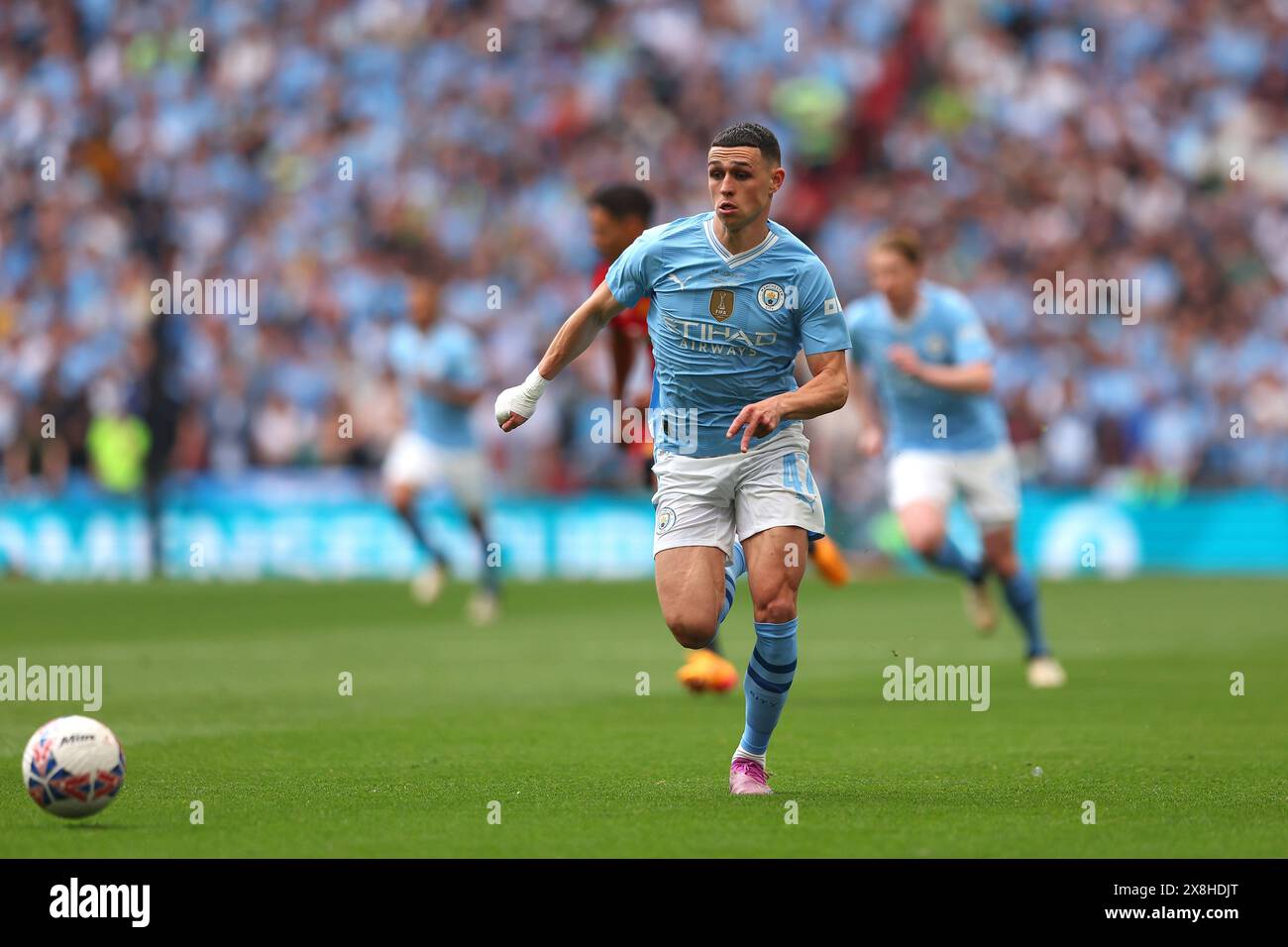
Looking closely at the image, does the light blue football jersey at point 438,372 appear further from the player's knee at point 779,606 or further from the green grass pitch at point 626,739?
the player's knee at point 779,606

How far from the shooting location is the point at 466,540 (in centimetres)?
2433

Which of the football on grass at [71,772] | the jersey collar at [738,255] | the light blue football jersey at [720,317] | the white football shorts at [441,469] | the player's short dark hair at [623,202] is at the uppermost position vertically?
the player's short dark hair at [623,202]

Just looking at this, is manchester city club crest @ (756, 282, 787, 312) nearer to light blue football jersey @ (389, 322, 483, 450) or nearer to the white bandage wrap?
the white bandage wrap

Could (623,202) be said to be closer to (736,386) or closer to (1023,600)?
(736,386)

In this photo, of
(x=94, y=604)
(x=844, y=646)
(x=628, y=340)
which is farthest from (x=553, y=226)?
(x=628, y=340)

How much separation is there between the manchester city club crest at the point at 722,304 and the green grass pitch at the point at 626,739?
196cm

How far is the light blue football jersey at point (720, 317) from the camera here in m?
7.97

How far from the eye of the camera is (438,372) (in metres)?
19.8

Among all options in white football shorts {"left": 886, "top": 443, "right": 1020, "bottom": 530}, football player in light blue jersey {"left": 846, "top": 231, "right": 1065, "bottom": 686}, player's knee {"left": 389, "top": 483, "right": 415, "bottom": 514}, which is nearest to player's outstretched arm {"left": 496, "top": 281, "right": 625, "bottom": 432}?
football player in light blue jersey {"left": 846, "top": 231, "right": 1065, "bottom": 686}

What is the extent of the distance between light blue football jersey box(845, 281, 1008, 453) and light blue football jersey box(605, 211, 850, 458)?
16.6 ft

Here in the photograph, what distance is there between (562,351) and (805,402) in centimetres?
108

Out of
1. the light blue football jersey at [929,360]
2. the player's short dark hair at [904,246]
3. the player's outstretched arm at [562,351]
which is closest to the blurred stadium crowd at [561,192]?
the light blue football jersey at [929,360]

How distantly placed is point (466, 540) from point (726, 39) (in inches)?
367

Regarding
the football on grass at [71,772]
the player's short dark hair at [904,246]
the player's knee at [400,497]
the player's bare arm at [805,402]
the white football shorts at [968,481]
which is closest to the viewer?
the football on grass at [71,772]
